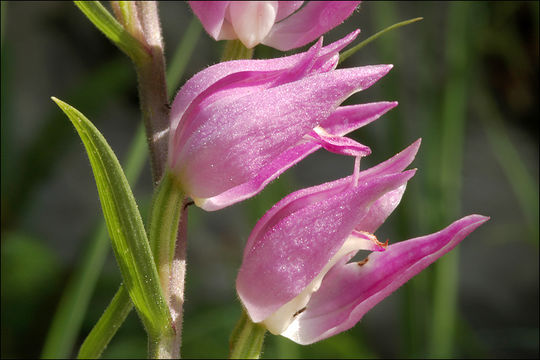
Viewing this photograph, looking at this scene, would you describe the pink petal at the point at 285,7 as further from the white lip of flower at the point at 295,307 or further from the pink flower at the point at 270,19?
the white lip of flower at the point at 295,307

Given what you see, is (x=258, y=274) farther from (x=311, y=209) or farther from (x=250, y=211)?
(x=250, y=211)

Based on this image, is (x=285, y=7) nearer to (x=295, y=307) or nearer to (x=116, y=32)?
(x=116, y=32)

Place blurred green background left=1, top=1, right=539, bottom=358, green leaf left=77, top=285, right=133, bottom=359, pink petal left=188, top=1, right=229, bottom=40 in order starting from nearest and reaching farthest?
pink petal left=188, top=1, right=229, bottom=40, green leaf left=77, top=285, right=133, bottom=359, blurred green background left=1, top=1, right=539, bottom=358

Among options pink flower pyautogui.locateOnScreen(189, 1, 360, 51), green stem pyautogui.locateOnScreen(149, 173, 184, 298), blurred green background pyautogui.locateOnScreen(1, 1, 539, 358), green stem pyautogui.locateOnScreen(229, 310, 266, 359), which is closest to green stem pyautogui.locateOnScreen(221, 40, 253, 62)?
pink flower pyautogui.locateOnScreen(189, 1, 360, 51)

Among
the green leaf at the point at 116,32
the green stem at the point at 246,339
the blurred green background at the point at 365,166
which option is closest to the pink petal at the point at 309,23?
the green leaf at the point at 116,32

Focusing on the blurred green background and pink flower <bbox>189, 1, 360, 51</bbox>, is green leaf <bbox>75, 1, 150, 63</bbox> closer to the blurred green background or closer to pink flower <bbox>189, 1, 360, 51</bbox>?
pink flower <bbox>189, 1, 360, 51</bbox>

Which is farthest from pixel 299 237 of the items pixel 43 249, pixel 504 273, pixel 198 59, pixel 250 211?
pixel 198 59
